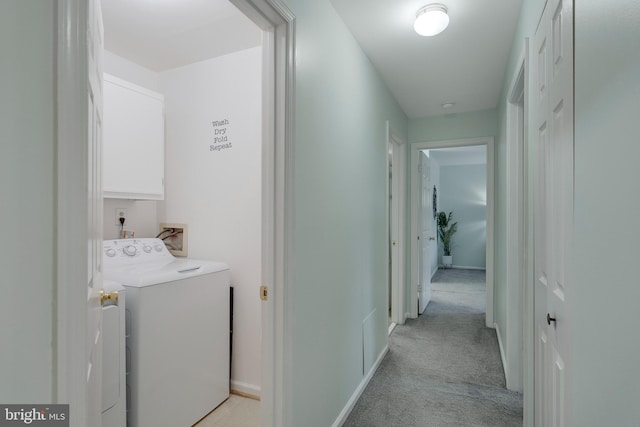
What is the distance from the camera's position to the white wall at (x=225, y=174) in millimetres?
2488

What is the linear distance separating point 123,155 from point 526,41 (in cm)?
262

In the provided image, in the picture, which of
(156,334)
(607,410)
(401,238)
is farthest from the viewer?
(401,238)

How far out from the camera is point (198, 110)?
8.89 ft

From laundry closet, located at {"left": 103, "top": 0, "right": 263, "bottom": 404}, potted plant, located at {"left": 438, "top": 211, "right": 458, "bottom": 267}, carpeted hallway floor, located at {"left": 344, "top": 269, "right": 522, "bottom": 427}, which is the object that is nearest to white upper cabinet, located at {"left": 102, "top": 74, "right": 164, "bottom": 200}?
laundry closet, located at {"left": 103, "top": 0, "right": 263, "bottom": 404}

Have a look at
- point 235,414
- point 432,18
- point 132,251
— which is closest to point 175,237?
point 132,251

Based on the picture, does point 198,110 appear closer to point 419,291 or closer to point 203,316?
point 203,316

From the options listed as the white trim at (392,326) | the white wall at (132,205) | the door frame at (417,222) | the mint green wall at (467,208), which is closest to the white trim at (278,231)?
the white wall at (132,205)

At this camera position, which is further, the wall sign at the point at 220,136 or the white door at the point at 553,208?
the wall sign at the point at 220,136

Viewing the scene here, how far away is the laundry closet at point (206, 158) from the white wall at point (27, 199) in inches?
72.0

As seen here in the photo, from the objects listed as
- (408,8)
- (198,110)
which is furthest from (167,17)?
(408,8)

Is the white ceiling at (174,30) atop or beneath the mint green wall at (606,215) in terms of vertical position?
atop

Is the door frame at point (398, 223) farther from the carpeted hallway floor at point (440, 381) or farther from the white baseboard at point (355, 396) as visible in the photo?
the white baseboard at point (355, 396)

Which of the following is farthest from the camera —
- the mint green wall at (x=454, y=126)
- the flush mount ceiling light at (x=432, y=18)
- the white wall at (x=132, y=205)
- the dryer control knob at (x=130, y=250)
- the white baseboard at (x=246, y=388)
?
the mint green wall at (x=454, y=126)

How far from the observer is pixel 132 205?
108 inches
